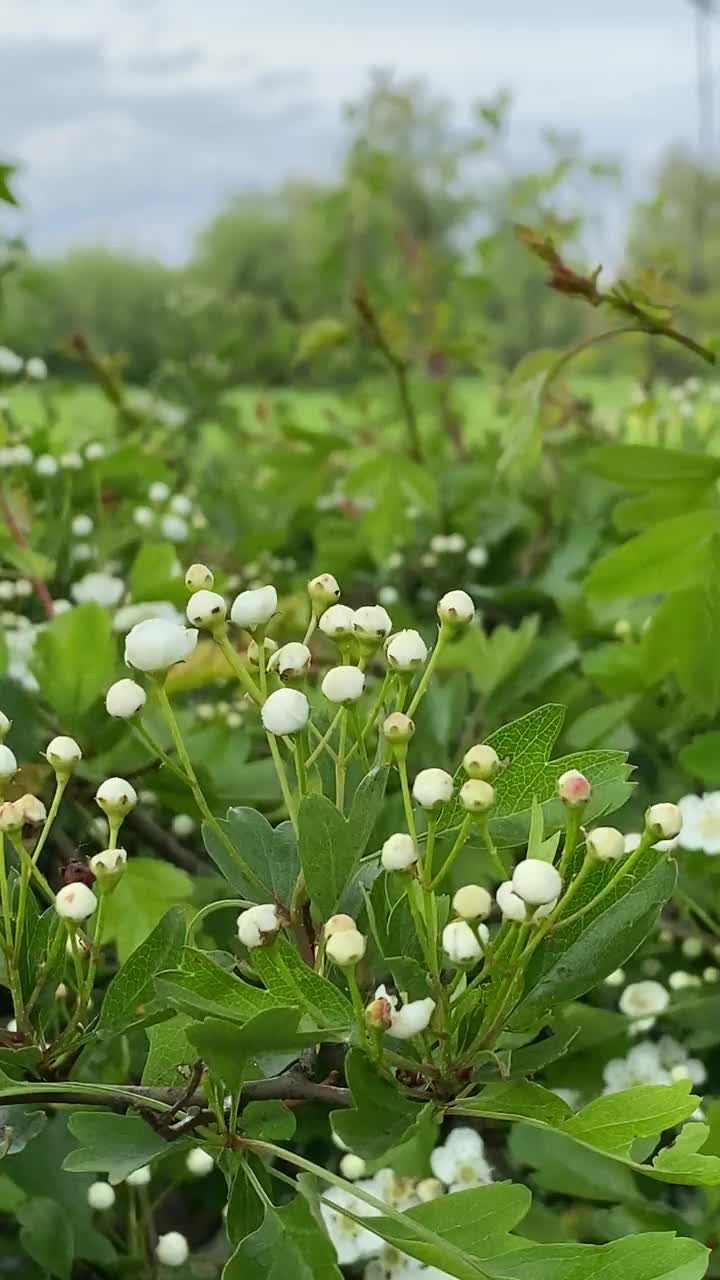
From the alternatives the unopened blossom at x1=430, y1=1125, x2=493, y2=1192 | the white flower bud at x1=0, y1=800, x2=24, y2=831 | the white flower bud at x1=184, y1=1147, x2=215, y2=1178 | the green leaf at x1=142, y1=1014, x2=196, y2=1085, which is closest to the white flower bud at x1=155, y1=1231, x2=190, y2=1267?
the white flower bud at x1=184, y1=1147, x2=215, y2=1178

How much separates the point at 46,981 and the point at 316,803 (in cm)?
13

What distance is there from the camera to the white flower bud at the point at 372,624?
430mm

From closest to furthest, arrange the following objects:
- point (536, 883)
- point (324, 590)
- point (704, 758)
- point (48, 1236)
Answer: point (536, 883), point (324, 590), point (48, 1236), point (704, 758)

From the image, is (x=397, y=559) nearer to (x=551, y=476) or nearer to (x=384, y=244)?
(x=551, y=476)

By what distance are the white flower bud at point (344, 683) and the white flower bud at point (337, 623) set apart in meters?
0.03

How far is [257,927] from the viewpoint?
0.37 meters

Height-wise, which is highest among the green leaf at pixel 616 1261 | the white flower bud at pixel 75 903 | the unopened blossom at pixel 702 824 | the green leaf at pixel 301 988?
the white flower bud at pixel 75 903

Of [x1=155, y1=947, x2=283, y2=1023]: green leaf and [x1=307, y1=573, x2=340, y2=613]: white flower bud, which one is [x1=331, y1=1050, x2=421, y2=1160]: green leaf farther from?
[x1=307, y1=573, x2=340, y2=613]: white flower bud

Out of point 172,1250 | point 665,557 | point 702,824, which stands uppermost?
point 665,557

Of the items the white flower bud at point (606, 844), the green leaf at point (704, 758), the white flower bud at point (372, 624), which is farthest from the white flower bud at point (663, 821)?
the green leaf at point (704, 758)

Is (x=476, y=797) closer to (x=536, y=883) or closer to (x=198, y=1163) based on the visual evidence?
(x=536, y=883)

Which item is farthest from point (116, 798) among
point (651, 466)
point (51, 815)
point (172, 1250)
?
point (651, 466)

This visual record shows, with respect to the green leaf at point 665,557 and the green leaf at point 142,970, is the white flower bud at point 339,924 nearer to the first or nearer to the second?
the green leaf at point 142,970

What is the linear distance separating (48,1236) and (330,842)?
33cm
